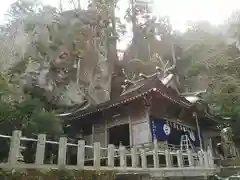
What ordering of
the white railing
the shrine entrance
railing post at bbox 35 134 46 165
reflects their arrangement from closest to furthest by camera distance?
the white railing < railing post at bbox 35 134 46 165 < the shrine entrance

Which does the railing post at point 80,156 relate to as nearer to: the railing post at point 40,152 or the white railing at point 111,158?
the white railing at point 111,158

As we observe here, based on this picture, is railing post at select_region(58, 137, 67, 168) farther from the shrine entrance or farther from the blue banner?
the shrine entrance

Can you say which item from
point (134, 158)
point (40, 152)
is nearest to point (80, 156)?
point (40, 152)

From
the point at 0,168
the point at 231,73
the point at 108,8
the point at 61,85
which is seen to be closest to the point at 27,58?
the point at 61,85

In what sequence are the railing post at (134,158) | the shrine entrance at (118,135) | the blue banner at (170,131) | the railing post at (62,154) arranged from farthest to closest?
the shrine entrance at (118,135) → the blue banner at (170,131) → the railing post at (134,158) → the railing post at (62,154)

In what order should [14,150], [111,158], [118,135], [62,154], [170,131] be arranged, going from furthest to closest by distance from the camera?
[118,135] → [170,131] → [111,158] → [62,154] → [14,150]

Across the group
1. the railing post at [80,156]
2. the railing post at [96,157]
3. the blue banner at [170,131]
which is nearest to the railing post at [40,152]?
the railing post at [80,156]

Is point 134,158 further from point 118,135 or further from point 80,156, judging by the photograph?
point 118,135

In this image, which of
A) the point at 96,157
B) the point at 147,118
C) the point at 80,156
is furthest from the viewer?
the point at 147,118

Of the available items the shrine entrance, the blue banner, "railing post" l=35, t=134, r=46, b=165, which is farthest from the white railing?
the shrine entrance

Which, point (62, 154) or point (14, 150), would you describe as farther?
point (62, 154)

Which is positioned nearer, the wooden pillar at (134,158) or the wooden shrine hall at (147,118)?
the wooden pillar at (134,158)

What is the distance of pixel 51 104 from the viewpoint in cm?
1600

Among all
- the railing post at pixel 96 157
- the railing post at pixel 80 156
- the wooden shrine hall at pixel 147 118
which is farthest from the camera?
the wooden shrine hall at pixel 147 118
